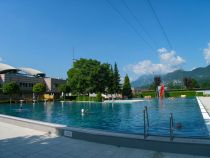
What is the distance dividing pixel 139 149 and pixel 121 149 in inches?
18.9

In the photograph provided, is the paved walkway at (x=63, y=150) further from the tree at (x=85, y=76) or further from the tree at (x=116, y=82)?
the tree at (x=116, y=82)

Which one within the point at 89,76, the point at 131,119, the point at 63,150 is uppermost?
the point at 89,76

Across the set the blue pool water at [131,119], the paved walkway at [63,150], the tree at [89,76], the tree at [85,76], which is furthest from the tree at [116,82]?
the paved walkway at [63,150]

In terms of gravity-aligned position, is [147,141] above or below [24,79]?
below

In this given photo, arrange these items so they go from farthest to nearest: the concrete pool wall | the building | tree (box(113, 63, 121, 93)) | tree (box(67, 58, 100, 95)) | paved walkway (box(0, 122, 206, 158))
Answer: tree (box(113, 63, 121, 93)), the building, tree (box(67, 58, 100, 95)), paved walkway (box(0, 122, 206, 158)), the concrete pool wall

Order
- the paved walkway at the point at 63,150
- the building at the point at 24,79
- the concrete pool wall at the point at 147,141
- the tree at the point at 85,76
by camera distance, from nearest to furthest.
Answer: the concrete pool wall at the point at 147,141 < the paved walkway at the point at 63,150 < the tree at the point at 85,76 < the building at the point at 24,79

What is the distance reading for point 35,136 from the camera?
8.58m

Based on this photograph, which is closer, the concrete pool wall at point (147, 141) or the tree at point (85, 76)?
the concrete pool wall at point (147, 141)

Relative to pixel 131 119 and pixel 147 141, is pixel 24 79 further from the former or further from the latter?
pixel 147 141

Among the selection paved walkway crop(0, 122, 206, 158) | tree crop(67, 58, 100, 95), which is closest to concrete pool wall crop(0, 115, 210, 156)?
paved walkway crop(0, 122, 206, 158)

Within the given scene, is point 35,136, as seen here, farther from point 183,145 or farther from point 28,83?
point 28,83

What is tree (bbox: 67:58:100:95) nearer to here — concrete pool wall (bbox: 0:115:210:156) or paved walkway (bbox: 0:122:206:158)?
concrete pool wall (bbox: 0:115:210:156)

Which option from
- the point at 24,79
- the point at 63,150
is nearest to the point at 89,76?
the point at 24,79

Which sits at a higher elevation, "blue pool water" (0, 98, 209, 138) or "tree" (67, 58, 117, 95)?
"tree" (67, 58, 117, 95)
